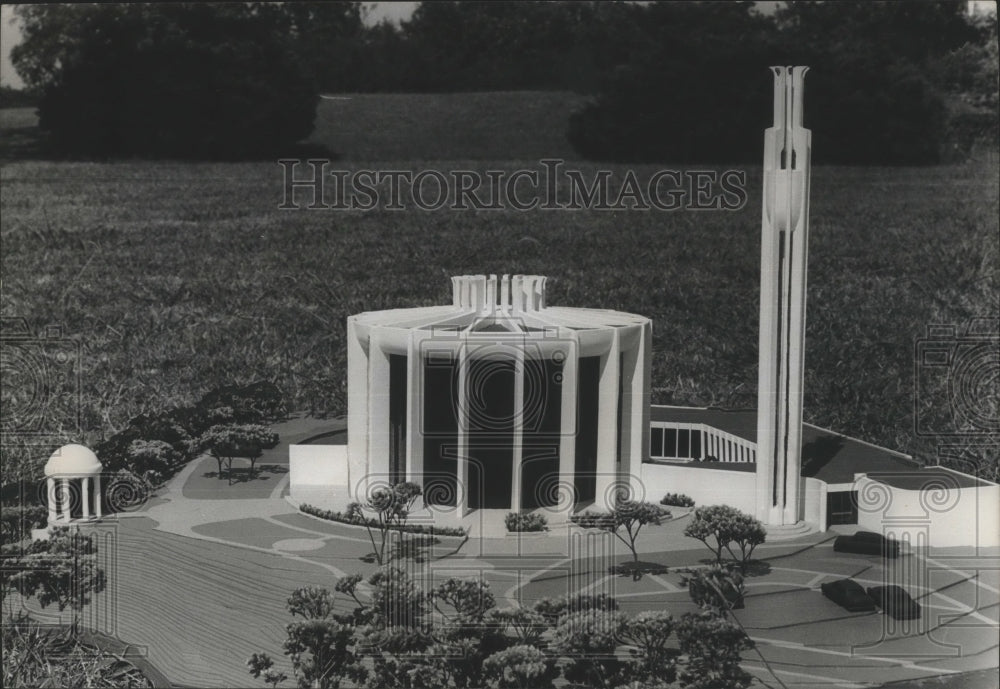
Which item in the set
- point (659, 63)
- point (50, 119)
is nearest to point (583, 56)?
point (659, 63)

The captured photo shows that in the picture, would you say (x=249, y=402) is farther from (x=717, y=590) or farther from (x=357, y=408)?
(x=717, y=590)

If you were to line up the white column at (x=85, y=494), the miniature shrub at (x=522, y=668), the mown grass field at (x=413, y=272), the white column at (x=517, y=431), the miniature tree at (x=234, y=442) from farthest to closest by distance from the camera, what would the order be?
the mown grass field at (x=413, y=272) → the miniature tree at (x=234, y=442) → the white column at (x=85, y=494) → the white column at (x=517, y=431) → the miniature shrub at (x=522, y=668)

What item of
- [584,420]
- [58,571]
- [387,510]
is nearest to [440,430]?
[387,510]

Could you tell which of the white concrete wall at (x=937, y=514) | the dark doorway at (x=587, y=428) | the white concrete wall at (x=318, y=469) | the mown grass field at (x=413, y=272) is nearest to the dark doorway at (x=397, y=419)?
the white concrete wall at (x=318, y=469)

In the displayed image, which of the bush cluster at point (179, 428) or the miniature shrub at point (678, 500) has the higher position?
the bush cluster at point (179, 428)

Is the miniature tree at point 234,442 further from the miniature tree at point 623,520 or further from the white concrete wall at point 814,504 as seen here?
the white concrete wall at point 814,504

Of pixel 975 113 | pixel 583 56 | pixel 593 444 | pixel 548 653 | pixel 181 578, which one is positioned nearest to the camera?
pixel 548 653

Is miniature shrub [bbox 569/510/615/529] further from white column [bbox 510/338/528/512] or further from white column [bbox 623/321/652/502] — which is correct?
white column [bbox 623/321/652/502]

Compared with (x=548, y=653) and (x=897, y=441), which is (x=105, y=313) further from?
(x=897, y=441)
